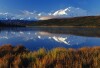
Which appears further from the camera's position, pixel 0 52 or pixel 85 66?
pixel 0 52

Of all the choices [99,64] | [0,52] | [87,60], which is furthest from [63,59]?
[0,52]

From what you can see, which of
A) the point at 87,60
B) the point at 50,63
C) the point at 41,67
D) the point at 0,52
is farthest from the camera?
the point at 0,52

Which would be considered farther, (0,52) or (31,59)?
(0,52)

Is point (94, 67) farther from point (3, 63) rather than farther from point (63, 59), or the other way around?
point (3, 63)

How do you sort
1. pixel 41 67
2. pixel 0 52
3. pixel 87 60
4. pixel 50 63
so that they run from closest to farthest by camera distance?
pixel 41 67, pixel 50 63, pixel 87 60, pixel 0 52

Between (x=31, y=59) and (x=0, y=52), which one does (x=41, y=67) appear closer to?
(x=31, y=59)

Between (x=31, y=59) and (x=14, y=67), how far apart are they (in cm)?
166

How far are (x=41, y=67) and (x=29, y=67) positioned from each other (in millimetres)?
609

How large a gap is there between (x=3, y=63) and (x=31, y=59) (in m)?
1.62

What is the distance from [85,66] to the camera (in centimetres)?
878

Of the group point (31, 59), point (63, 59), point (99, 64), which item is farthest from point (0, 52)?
point (99, 64)

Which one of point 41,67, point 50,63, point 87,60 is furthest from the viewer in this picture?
point 87,60

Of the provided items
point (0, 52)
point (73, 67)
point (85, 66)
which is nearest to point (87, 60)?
point (85, 66)

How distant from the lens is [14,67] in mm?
A: 8289
